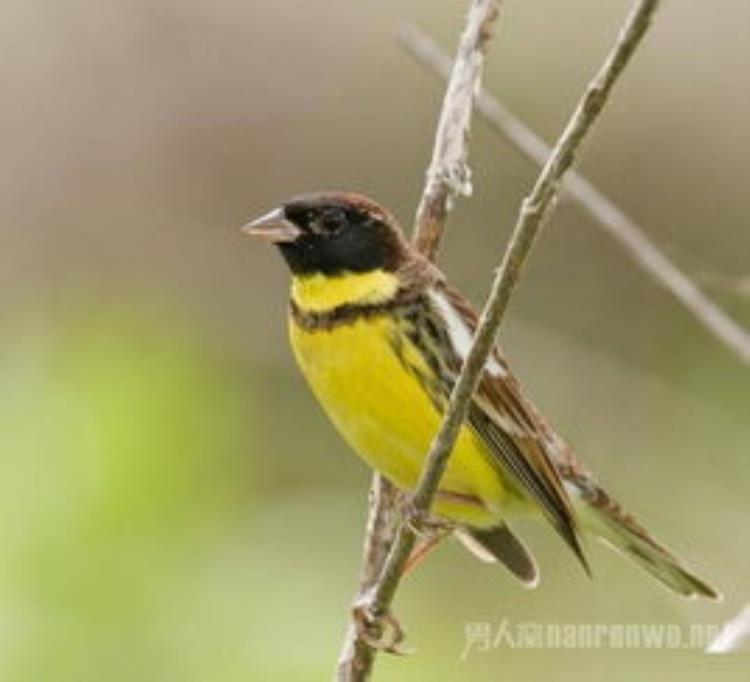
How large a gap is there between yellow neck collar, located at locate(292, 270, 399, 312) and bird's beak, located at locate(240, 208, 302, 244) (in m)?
0.07

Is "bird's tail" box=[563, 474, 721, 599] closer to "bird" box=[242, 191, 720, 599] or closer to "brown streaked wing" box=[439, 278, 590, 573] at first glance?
"bird" box=[242, 191, 720, 599]

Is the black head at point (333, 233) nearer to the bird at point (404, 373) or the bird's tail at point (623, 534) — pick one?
the bird at point (404, 373)

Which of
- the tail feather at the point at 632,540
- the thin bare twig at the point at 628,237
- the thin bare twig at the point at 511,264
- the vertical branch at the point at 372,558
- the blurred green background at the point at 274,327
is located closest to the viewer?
the thin bare twig at the point at 511,264

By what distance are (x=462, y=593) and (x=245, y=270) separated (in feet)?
7.74

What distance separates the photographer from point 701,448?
5855 mm

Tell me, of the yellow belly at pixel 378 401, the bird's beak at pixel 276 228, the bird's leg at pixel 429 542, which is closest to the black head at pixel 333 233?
the bird's beak at pixel 276 228

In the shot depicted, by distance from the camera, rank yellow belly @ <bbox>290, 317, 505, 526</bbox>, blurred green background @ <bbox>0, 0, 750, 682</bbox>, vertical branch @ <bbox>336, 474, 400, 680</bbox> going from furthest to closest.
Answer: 1. yellow belly @ <bbox>290, 317, 505, 526</bbox>
2. blurred green background @ <bbox>0, 0, 750, 682</bbox>
3. vertical branch @ <bbox>336, 474, 400, 680</bbox>

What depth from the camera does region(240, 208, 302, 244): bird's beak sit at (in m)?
3.75

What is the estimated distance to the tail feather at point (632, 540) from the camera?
13.1ft

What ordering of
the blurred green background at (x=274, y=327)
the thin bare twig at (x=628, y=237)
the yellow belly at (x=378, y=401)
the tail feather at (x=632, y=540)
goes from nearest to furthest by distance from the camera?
the thin bare twig at (x=628, y=237)
the blurred green background at (x=274, y=327)
the yellow belly at (x=378, y=401)
the tail feather at (x=632, y=540)

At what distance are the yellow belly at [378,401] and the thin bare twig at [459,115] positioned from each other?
9.2 inches

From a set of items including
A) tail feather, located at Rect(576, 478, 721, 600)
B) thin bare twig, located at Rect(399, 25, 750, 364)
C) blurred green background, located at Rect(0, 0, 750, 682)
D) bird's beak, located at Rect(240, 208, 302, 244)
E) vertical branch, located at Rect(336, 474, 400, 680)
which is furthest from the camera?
tail feather, located at Rect(576, 478, 721, 600)

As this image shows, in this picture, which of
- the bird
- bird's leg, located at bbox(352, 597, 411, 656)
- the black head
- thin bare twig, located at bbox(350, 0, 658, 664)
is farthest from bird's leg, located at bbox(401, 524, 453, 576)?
the black head

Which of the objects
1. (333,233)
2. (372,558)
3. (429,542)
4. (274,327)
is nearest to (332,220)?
(333,233)
